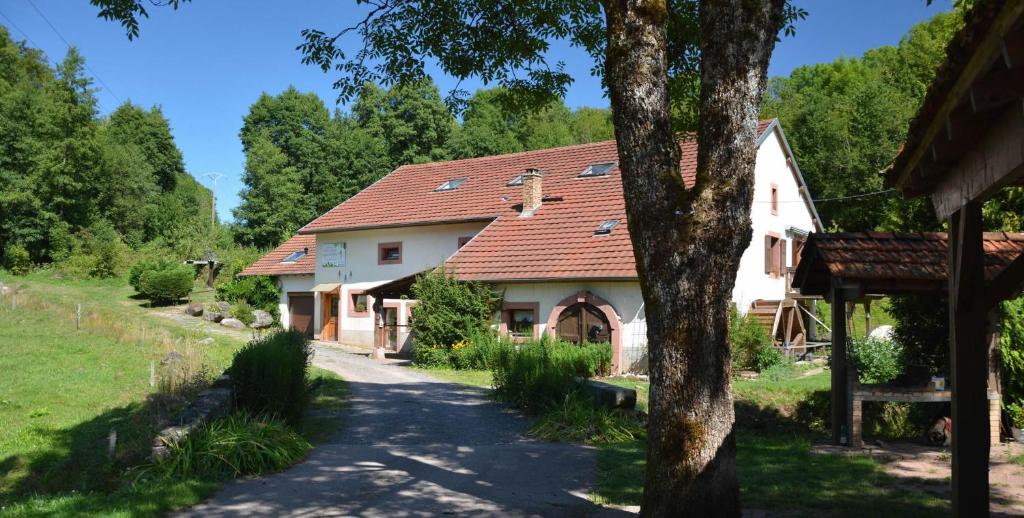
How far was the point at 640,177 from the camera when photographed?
18.2 ft

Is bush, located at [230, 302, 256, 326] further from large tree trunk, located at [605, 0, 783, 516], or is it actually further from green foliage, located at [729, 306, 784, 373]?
large tree trunk, located at [605, 0, 783, 516]

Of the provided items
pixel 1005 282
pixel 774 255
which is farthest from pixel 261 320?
pixel 1005 282

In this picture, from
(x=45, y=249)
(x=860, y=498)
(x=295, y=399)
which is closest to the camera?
(x=860, y=498)

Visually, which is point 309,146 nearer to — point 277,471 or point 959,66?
point 277,471

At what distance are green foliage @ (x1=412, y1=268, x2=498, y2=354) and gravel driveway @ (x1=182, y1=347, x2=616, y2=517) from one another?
8755 mm

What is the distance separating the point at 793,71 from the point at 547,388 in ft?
162

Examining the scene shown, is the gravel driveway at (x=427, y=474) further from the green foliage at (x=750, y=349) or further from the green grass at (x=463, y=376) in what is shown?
the green foliage at (x=750, y=349)

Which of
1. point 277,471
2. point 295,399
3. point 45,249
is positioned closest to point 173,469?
point 277,471

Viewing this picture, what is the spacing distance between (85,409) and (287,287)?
69.3 ft

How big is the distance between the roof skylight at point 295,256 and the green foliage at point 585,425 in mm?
25568

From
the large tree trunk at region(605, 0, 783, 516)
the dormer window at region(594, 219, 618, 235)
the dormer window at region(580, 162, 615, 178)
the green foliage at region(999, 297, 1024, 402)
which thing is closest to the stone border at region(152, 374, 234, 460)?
the large tree trunk at region(605, 0, 783, 516)

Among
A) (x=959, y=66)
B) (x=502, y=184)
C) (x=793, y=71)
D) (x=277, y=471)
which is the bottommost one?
(x=277, y=471)

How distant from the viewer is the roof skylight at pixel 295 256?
35.3m

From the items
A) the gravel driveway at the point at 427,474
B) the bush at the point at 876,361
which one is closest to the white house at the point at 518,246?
the bush at the point at 876,361
